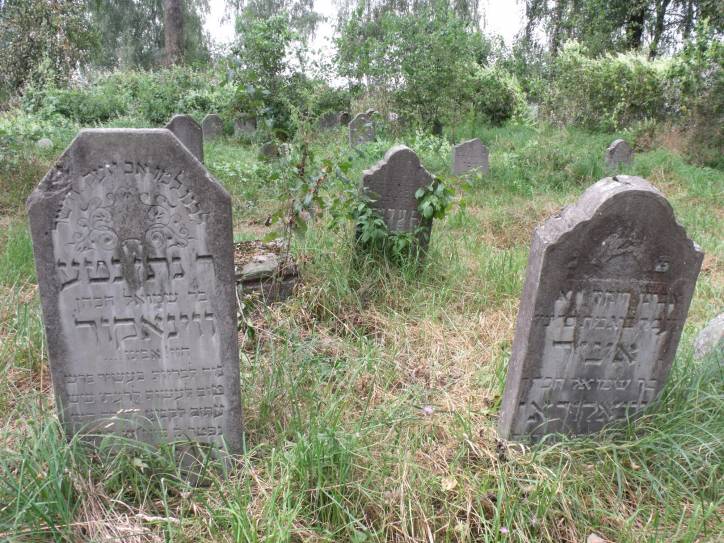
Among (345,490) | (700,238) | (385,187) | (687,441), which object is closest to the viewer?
(345,490)

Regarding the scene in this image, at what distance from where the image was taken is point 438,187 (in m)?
4.59

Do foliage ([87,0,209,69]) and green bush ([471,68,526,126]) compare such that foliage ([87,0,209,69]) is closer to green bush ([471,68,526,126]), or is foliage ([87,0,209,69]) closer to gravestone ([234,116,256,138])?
gravestone ([234,116,256,138])

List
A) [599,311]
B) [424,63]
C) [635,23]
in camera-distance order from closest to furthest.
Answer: [599,311], [424,63], [635,23]

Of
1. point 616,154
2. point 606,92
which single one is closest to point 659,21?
point 606,92

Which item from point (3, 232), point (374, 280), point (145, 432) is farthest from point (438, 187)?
point (3, 232)

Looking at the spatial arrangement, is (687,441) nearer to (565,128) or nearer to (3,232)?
(3,232)

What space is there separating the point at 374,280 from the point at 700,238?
4.01 meters

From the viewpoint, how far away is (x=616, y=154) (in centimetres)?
943

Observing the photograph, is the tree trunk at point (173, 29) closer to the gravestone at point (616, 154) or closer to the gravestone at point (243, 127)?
the gravestone at point (243, 127)

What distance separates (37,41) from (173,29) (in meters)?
4.25

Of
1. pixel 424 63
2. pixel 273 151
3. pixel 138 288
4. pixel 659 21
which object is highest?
pixel 659 21

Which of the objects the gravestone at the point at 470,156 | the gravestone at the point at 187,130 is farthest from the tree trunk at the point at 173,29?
the gravestone at the point at 470,156

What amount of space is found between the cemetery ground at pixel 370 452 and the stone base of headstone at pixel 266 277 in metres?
0.13

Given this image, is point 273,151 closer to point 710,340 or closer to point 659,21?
point 710,340
